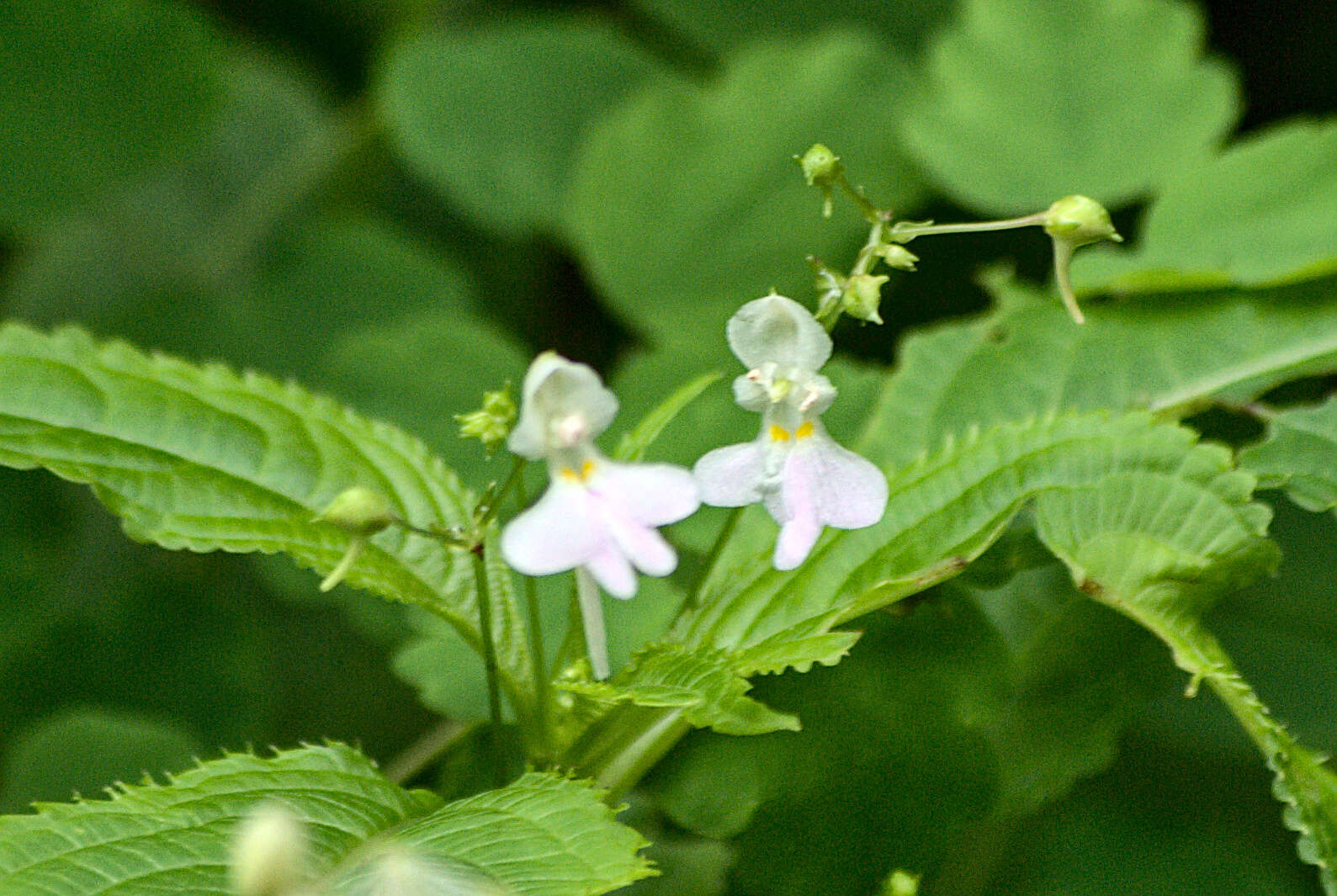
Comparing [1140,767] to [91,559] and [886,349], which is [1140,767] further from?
[91,559]

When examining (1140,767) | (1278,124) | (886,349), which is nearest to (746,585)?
(1140,767)

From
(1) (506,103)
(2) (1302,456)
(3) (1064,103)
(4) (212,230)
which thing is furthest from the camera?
(4) (212,230)

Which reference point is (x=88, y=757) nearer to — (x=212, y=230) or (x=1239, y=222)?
(x=212, y=230)

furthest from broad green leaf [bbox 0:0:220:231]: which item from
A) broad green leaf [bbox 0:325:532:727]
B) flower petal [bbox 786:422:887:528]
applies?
flower petal [bbox 786:422:887:528]

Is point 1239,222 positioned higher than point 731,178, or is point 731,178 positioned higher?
point 731,178

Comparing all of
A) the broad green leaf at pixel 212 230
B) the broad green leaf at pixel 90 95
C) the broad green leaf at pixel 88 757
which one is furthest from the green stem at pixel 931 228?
the broad green leaf at pixel 90 95

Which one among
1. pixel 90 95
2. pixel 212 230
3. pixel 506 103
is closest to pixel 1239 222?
pixel 506 103

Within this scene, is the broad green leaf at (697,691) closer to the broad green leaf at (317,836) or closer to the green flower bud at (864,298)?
the broad green leaf at (317,836)

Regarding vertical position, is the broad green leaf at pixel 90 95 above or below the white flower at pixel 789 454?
above
